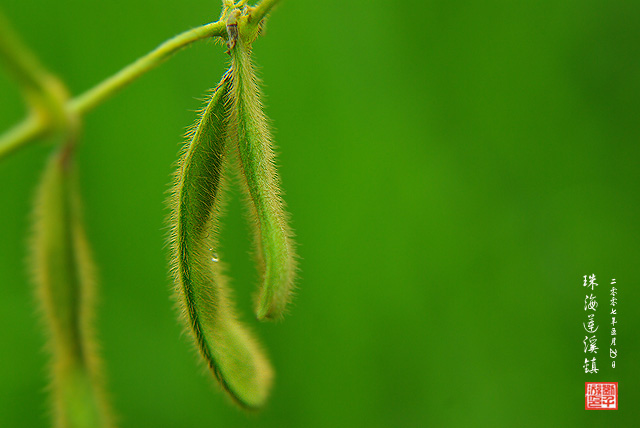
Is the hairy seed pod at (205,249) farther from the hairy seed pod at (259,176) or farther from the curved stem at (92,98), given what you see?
the curved stem at (92,98)

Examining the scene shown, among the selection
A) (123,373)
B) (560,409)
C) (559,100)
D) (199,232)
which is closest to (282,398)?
(123,373)

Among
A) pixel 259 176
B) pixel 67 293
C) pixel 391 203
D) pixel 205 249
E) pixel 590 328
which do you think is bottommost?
pixel 67 293

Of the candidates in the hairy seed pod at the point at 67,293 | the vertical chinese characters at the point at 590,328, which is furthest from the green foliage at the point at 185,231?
the vertical chinese characters at the point at 590,328

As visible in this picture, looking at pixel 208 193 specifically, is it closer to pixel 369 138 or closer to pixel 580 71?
pixel 369 138

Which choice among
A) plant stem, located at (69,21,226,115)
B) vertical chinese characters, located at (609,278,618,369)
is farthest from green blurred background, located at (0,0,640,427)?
plant stem, located at (69,21,226,115)

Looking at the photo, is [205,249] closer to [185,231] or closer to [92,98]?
[185,231]

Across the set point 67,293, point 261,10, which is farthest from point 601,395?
point 67,293
